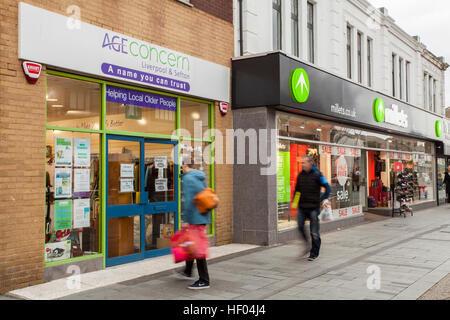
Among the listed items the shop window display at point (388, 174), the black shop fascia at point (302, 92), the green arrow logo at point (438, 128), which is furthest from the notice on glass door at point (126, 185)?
the green arrow logo at point (438, 128)

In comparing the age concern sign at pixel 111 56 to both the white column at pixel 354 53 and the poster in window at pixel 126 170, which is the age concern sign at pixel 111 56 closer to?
the poster in window at pixel 126 170

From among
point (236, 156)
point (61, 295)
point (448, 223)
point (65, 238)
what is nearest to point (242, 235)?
point (236, 156)

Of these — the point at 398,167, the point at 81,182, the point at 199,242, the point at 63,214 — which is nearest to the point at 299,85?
the point at 81,182

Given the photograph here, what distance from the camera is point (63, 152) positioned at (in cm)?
703

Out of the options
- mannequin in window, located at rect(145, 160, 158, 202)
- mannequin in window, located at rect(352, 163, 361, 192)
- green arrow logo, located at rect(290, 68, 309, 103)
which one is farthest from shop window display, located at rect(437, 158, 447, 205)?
mannequin in window, located at rect(145, 160, 158, 202)

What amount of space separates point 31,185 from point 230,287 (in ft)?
10.2

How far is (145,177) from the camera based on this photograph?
8406 millimetres

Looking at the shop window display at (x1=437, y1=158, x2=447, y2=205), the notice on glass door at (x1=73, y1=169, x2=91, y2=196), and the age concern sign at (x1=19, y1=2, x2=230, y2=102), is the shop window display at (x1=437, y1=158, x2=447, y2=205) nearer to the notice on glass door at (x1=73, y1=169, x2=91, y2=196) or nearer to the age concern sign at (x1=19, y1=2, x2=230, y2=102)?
the age concern sign at (x1=19, y1=2, x2=230, y2=102)

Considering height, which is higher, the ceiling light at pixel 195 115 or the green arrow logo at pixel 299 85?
the green arrow logo at pixel 299 85

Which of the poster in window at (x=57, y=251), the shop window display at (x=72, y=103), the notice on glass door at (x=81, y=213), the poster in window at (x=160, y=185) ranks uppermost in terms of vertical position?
the shop window display at (x=72, y=103)

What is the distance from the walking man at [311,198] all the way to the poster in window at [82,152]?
3701 millimetres

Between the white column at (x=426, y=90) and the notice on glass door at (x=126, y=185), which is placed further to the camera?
the white column at (x=426, y=90)

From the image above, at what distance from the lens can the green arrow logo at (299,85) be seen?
1002cm

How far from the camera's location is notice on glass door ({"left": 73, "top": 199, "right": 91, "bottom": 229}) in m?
7.21
